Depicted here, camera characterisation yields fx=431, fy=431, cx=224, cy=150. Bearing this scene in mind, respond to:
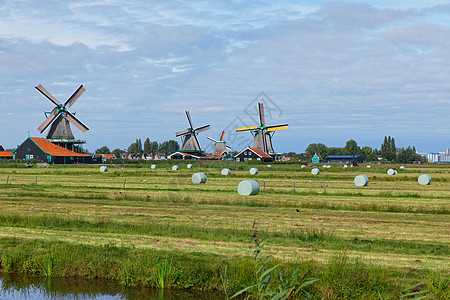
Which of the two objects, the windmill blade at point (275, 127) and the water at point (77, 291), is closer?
the water at point (77, 291)

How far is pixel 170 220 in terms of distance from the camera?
22172mm

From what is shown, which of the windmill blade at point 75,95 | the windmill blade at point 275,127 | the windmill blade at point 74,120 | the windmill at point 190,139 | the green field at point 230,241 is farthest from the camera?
the windmill at point 190,139

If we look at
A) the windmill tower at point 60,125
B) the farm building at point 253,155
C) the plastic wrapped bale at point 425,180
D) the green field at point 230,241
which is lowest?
the green field at point 230,241

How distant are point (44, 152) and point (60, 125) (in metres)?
11.9

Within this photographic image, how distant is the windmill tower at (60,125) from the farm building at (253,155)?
153ft

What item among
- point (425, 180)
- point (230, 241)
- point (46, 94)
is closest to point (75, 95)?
point (46, 94)

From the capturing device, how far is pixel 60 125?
365ft

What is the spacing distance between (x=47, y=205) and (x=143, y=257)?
15959 mm

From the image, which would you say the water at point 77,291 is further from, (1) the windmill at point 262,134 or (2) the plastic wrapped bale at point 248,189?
(1) the windmill at point 262,134

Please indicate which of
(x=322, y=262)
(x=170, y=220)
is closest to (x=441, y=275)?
(x=322, y=262)

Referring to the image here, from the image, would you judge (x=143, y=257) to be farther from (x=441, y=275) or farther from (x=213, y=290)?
(x=441, y=275)

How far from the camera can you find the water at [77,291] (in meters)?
12.8

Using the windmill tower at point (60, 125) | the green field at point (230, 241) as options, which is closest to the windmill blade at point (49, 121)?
the windmill tower at point (60, 125)

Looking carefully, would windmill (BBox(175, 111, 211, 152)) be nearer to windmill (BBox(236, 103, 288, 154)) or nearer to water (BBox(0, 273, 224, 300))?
windmill (BBox(236, 103, 288, 154))
